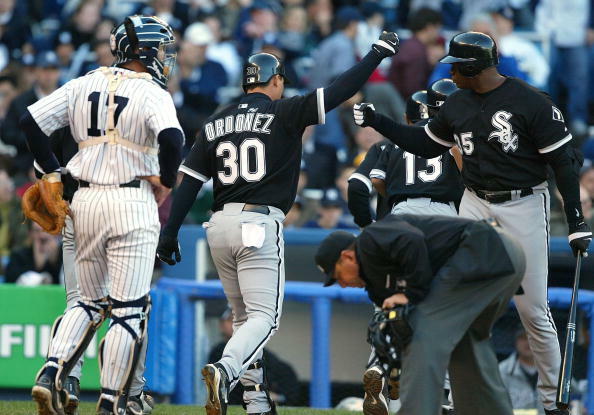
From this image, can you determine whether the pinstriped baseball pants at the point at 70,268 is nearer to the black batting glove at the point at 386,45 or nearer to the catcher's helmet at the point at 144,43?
the catcher's helmet at the point at 144,43

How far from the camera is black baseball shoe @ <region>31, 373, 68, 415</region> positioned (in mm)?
6098

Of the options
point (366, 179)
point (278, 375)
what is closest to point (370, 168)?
point (366, 179)

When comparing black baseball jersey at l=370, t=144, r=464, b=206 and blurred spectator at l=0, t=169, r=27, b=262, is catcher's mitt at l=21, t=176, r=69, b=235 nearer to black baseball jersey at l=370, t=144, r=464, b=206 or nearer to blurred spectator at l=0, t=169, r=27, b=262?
black baseball jersey at l=370, t=144, r=464, b=206

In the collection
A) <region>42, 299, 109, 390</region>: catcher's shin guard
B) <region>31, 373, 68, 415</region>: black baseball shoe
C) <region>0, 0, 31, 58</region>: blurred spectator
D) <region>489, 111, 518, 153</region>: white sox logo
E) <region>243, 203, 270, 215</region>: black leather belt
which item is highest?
<region>0, 0, 31, 58</region>: blurred spectator

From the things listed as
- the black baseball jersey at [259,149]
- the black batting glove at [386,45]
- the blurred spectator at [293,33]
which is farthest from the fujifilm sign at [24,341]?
the blurred spectator at [293,33]

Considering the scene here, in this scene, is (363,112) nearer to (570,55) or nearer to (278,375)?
(278,375)

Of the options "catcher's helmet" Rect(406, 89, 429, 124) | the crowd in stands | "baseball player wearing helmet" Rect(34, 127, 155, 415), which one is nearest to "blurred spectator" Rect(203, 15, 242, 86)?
the crowd in stands

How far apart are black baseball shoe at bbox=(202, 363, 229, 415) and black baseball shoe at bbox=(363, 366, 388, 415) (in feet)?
3.40

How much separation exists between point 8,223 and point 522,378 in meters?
5.51

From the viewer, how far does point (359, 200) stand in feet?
26.1

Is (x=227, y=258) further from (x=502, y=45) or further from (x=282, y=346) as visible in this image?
(x=502, y=45)

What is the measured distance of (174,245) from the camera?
7.17 m

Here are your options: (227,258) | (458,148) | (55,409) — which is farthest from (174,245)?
(458,148)

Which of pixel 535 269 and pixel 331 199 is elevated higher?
pixel 331 199
